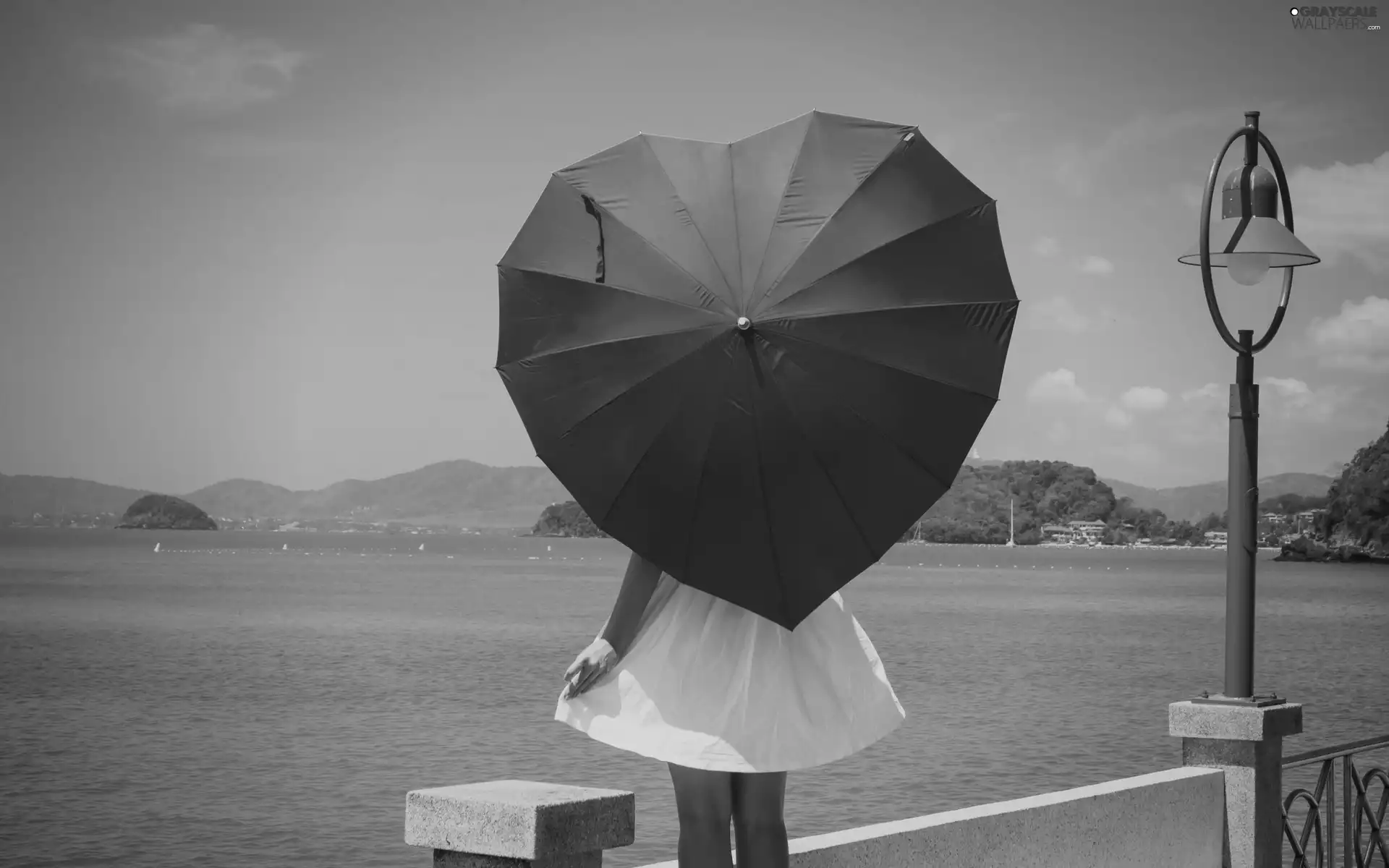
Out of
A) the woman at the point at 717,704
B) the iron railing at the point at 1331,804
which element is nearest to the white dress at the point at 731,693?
the woman at the point at 717,704

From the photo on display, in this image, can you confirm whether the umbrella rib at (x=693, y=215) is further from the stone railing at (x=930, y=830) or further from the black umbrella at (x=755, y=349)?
the stone railing at (x=930, y=830)

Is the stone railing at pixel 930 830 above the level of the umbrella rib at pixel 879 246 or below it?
below

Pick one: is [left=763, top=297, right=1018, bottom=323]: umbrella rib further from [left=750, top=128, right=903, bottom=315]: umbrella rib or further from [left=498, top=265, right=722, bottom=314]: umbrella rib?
[left=498, top=265, right=722, bottom=314]: umbrella rib

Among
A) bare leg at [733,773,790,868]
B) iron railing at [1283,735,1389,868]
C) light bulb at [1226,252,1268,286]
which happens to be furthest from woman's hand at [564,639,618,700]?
light bulb at [1226,252,1268,286]

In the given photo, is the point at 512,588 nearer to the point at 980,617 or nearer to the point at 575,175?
the point at 980,617

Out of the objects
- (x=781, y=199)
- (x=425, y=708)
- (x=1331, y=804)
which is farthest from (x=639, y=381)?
(x=425, y=708)

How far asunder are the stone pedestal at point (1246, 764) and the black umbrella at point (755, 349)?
3838 mm

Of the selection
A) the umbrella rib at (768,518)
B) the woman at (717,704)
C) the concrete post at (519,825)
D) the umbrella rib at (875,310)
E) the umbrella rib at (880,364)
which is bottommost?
the concrete post at (519,825)

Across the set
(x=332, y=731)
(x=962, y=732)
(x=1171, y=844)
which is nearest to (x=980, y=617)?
(x=962, y=732)

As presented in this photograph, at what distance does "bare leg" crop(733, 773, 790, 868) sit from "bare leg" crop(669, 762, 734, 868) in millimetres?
Result: 55

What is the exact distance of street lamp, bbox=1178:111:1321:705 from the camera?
23.0ft

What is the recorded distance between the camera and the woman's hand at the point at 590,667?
3533mm

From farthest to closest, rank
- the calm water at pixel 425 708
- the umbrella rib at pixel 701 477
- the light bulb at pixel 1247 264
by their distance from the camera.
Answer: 1. the calm water at pixel 425 708
2. the light bulb at pixel 1247 264
3. the umbrella rib at pixel 701 477

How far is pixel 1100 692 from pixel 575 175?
1948 inches
